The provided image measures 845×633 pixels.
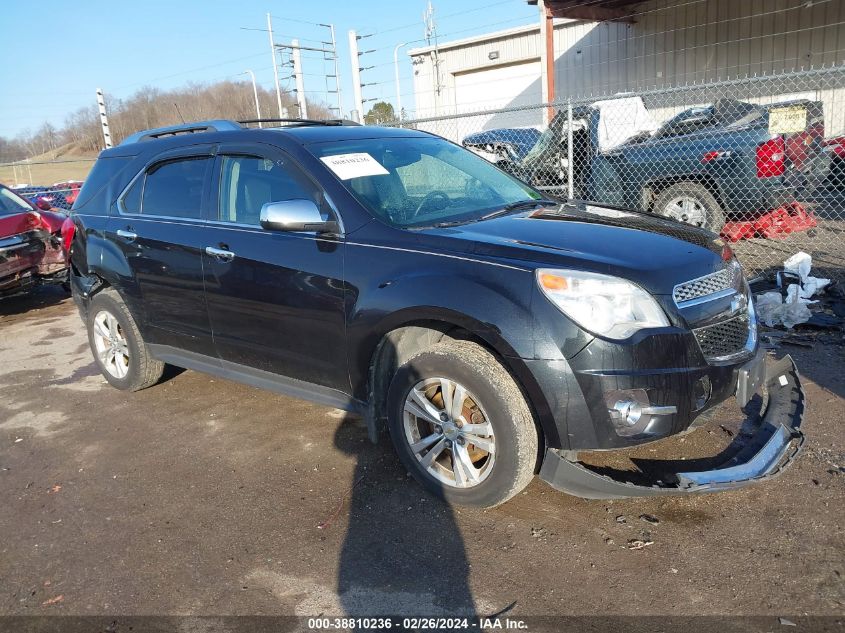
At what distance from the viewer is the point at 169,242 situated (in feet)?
14.7

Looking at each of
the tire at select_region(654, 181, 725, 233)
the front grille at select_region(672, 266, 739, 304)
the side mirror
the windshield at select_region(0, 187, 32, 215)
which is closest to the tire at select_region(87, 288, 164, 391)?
the side mirror

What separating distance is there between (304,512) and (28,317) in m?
6.86

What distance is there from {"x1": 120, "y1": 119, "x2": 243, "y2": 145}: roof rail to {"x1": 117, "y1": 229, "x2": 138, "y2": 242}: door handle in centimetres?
78

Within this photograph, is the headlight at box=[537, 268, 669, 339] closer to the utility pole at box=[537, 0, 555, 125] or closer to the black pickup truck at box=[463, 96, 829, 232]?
the black pickup truck at box=[463, 96, 829, 232]

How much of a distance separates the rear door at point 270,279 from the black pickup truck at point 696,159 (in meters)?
5.31

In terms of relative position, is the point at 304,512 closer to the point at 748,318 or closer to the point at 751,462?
the point at 751,462

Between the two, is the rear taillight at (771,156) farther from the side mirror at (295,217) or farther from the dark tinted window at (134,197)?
the dark tinted window at (134,197)

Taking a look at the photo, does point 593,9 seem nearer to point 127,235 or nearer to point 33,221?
point 33,221

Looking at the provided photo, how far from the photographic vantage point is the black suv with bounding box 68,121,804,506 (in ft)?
9.69

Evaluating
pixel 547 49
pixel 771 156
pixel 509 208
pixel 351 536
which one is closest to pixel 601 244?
pixel 509 208

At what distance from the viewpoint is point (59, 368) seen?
6402 millimetres

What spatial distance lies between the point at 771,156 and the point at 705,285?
5.95 metres

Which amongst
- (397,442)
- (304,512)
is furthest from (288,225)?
(304,512)

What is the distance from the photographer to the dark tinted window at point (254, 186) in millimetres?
3943
